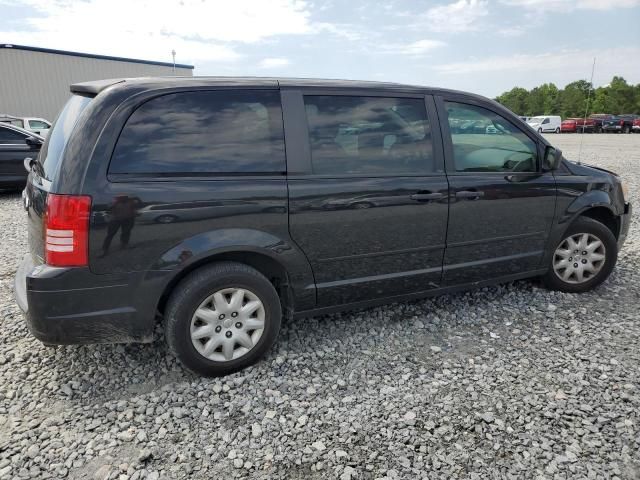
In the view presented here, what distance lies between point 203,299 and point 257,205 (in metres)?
0.64

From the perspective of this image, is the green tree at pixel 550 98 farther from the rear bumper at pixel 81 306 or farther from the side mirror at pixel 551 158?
the rear bumper at pixel 81 306

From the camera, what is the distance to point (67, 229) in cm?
244

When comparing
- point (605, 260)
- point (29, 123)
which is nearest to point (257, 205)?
point (605, 260)

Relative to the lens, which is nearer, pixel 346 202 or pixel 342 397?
pixel 342 397

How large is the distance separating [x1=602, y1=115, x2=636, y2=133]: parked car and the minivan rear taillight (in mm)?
41664

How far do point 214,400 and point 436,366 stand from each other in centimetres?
143

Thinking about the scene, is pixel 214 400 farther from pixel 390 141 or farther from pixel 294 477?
pixel 390 141

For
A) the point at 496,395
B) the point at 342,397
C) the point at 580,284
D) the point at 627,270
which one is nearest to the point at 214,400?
the point at 342,397

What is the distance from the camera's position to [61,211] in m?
2.43

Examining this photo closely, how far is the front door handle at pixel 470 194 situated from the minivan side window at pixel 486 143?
6.6 inches

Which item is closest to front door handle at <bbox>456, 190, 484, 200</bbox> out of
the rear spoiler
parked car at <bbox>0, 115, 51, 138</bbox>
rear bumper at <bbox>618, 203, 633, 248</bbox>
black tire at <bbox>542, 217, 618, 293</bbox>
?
black tire at <bbox>542, 217, 618, 293</bbox>

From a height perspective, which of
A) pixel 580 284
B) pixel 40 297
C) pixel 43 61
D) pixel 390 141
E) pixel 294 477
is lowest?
pixel 294 477

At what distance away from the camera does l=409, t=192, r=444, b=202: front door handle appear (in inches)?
129

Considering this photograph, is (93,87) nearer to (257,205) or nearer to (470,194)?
(257,205)
